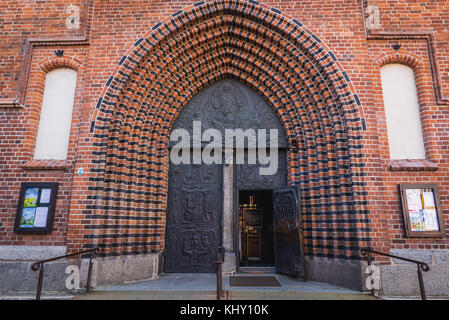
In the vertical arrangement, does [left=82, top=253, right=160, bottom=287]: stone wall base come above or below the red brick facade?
below

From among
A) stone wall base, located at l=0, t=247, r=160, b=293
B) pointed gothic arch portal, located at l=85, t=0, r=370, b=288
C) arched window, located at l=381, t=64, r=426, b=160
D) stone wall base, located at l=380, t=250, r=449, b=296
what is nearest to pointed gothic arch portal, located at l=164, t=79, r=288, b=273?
pointed gothic arch portal, located at l=85, t=0, r=370, b=288

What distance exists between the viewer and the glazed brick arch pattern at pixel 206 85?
219 inches

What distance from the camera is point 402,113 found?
593 cm

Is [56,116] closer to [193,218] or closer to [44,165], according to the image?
[44,165]

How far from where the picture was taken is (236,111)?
22.9 ft

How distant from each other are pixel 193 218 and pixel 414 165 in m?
4.98

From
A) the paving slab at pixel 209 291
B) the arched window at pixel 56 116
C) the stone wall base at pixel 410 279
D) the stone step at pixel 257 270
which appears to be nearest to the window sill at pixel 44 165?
the arched window at pixel 56 116

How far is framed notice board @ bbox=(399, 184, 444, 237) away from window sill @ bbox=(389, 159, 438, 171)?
1.09ft

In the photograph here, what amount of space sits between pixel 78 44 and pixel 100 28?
0.63 metres

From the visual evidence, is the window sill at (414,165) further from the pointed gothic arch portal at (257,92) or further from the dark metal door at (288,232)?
the dark metal door at (288,232)

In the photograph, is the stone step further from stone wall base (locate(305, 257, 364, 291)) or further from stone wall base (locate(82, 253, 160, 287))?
stone wall base (locate(82, 253, 160, 287))

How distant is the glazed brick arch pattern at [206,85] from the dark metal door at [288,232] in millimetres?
339

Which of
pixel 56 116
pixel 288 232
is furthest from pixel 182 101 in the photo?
pixel 288 232

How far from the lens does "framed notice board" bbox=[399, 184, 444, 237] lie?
17.2ft
